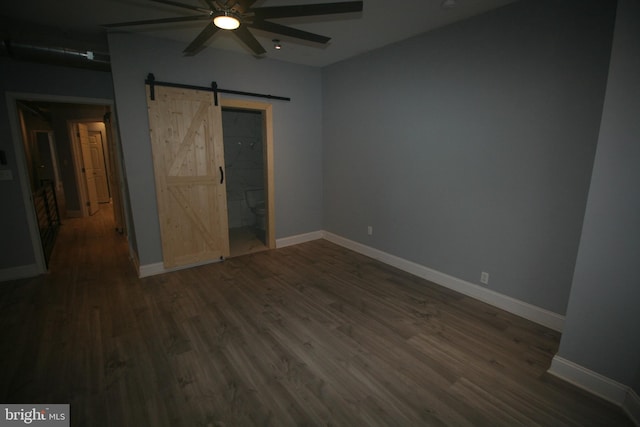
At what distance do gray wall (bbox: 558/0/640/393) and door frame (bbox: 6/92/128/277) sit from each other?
516cm

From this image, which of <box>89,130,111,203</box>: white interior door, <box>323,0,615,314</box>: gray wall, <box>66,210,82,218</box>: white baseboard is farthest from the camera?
<box>89,130,111,203</box>: white interior door

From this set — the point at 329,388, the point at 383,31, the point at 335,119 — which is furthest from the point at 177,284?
the point at 383,31

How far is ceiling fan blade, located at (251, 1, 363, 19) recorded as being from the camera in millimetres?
1777

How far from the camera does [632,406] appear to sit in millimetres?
1671

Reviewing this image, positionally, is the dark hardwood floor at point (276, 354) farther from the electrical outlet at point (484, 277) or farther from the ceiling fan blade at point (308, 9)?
the ceiling fan blade at point (308, 9)

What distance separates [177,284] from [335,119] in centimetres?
329

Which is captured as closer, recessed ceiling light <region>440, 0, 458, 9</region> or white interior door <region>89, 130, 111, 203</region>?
recessed ceiling light <region>440, 0, 458, 9</region>

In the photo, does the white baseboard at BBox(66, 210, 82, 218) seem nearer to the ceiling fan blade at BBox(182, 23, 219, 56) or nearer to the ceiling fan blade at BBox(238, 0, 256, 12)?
the ceiling fan blade at BBox(182, 23, 219, 56)

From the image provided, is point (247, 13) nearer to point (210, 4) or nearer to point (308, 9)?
point (210, 4)

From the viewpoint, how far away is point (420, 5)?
2549mm

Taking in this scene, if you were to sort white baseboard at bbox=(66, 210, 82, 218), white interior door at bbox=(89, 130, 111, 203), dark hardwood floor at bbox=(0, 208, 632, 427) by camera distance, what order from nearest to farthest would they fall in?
1. dark hardwood floor at bbox=(0, 208, 632, 427)
2. white baseboard at bbox=(66, 210, 82, 218)
3. white interior door at bbox=(89, 130, 111, 203)

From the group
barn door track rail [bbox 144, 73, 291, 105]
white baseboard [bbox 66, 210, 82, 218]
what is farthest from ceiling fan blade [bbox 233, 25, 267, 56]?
white baseboard [bbox 66, 210, 82, 218]

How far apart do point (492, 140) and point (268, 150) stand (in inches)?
116

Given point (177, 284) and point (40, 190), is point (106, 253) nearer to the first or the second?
point (40, 190)
